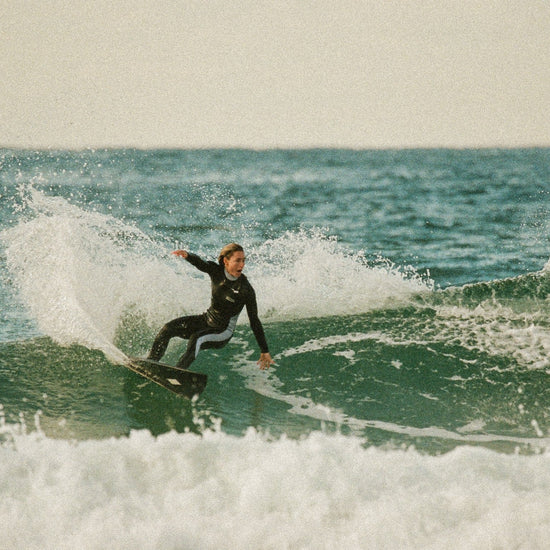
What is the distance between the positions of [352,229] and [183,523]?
20663mm

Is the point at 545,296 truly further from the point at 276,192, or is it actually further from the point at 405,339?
the point at 276,192

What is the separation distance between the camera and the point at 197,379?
25.9 ft

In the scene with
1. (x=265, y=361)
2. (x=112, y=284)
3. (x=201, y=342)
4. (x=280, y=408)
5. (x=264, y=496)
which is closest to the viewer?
(x=264, y=496)

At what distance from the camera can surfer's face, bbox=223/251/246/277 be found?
310 inches

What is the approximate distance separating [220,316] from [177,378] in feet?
2.95

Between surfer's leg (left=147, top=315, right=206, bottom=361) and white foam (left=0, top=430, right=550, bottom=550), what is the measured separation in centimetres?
195

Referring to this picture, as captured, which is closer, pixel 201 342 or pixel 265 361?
pixel 265 361

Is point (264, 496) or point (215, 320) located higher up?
point (215, 320)

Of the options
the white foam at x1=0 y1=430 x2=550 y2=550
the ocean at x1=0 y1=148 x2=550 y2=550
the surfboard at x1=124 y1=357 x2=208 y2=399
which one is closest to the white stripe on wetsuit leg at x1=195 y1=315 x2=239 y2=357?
the surfboard at x1=124 y1=357 x2=208 y2=399

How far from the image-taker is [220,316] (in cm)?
833

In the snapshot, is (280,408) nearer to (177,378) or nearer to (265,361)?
(265,361)

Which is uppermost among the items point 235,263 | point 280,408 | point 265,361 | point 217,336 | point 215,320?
point 235,263

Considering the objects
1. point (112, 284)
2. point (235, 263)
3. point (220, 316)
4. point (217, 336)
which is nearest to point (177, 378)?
point (217, 336)

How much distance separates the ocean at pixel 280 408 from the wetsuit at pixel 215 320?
569mm
